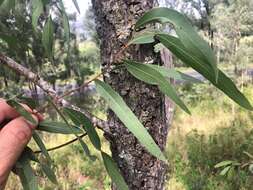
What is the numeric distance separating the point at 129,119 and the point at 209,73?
15 centimetres

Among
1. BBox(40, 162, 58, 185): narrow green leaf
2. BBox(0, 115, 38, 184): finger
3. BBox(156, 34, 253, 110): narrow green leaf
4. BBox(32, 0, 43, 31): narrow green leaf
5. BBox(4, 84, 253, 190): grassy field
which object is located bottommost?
BBox(4, 84, 253, 190): grassy field

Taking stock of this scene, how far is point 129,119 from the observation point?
751 millimetres

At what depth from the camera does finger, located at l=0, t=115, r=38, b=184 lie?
747 millimetres

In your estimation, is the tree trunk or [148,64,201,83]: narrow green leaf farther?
the tree trunk

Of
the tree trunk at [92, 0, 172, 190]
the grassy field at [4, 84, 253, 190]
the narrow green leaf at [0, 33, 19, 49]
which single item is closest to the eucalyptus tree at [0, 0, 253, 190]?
the tree trunk at [92, 0, 172, 190]

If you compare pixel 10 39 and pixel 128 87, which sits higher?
pixel 10 39

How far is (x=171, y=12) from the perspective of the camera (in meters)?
0.70

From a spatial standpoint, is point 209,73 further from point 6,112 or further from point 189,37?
point 6,112

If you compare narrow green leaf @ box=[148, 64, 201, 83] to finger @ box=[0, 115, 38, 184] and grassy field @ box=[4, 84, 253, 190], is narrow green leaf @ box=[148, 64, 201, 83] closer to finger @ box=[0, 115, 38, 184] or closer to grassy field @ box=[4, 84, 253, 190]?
finger @ box=[0, 115, 38, 184]

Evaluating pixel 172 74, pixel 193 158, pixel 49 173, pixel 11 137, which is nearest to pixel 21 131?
pixel 11 137

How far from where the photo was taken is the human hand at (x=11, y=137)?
2.46 ft

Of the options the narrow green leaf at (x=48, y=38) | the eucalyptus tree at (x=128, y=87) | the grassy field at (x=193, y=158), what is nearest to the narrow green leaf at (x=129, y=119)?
the eucalyptus tree at (x=128, y=87)

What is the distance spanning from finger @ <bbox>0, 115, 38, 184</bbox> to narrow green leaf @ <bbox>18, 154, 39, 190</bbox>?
0.04 m

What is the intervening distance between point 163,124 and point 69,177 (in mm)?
4848
